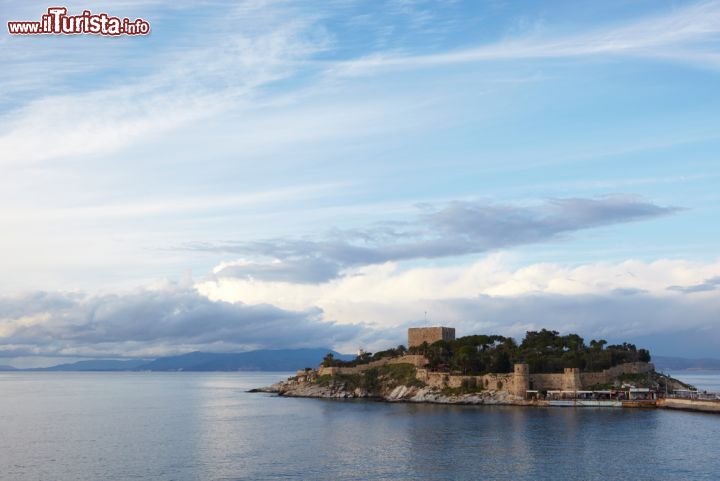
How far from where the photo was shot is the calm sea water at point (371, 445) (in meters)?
56.6

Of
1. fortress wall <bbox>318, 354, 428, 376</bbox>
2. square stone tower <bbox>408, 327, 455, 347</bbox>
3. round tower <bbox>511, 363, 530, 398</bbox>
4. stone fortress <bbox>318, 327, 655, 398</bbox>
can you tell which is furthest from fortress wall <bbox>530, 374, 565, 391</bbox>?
square stone tower <bbox>408, 327, 455, 347</bbox>

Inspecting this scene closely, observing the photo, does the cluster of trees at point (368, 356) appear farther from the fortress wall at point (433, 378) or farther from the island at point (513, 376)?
the fortress wall at point (433, 378)

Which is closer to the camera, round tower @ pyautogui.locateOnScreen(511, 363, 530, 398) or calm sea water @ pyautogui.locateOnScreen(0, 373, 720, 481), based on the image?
calm sea water @ pyautogui.locateOnScreen(0, 373, 720, 481)

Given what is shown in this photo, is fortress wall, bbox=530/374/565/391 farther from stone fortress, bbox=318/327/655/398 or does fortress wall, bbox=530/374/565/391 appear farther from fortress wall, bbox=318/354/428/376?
fortress wall, bbox=318/354/428/376

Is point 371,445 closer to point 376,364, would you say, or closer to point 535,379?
point 535,379

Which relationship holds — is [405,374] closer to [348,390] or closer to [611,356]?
[348,390]

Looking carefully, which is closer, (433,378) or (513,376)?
(513,376)

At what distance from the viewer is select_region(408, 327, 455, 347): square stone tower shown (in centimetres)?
15462

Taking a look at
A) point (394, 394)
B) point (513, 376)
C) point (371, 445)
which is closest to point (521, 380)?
point (513, 376)

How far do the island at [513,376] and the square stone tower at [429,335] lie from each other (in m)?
1.18

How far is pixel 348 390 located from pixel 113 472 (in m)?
85.0

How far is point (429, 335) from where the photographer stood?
6132 inches

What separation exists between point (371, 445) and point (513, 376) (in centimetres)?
4686

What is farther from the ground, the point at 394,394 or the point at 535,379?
the point at 535,379
